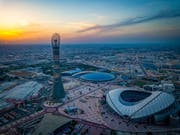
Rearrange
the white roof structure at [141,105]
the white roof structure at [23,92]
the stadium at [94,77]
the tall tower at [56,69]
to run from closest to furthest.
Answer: the white roof structure at [141,105] → the tall tower at [56,69] → the white roof structure at [23,92] → the stadium at [94,77]

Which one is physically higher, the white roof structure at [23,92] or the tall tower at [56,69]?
the tall tower at [56,69]

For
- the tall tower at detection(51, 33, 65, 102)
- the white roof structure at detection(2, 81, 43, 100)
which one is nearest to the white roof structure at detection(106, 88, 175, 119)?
the tall tower at detection(51, 33, 65, 102)

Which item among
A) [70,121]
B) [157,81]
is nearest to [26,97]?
[70,121]

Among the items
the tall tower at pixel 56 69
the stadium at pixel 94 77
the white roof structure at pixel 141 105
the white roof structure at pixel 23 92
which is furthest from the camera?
the stadium at pixel 94 77

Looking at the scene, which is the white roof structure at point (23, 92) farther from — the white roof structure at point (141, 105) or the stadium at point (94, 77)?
the white roof structure at point (141, 105)

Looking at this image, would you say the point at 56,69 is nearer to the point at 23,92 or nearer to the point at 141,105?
the point at 23,92

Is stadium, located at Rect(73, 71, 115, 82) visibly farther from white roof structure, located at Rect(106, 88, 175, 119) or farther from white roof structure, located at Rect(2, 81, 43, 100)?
white roof structure, located at Rect(106, 88, 175, 119)

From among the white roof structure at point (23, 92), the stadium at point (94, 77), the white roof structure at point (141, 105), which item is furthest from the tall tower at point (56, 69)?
the stadium at point (94, 77)

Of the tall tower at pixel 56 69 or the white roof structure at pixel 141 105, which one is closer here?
the white roof structure at pixel 141 105

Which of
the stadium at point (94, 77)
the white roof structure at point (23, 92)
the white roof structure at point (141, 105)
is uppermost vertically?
the white roof structure at point (141, 105)

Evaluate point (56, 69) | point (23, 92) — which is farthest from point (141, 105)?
point (23, 92)

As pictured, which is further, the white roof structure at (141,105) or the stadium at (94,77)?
the stadium at (94,77)

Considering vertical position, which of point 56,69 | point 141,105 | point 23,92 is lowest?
point 23,92

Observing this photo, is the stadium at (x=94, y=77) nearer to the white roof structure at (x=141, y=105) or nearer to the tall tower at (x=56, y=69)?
the tall tower at (x=56, y=69)
